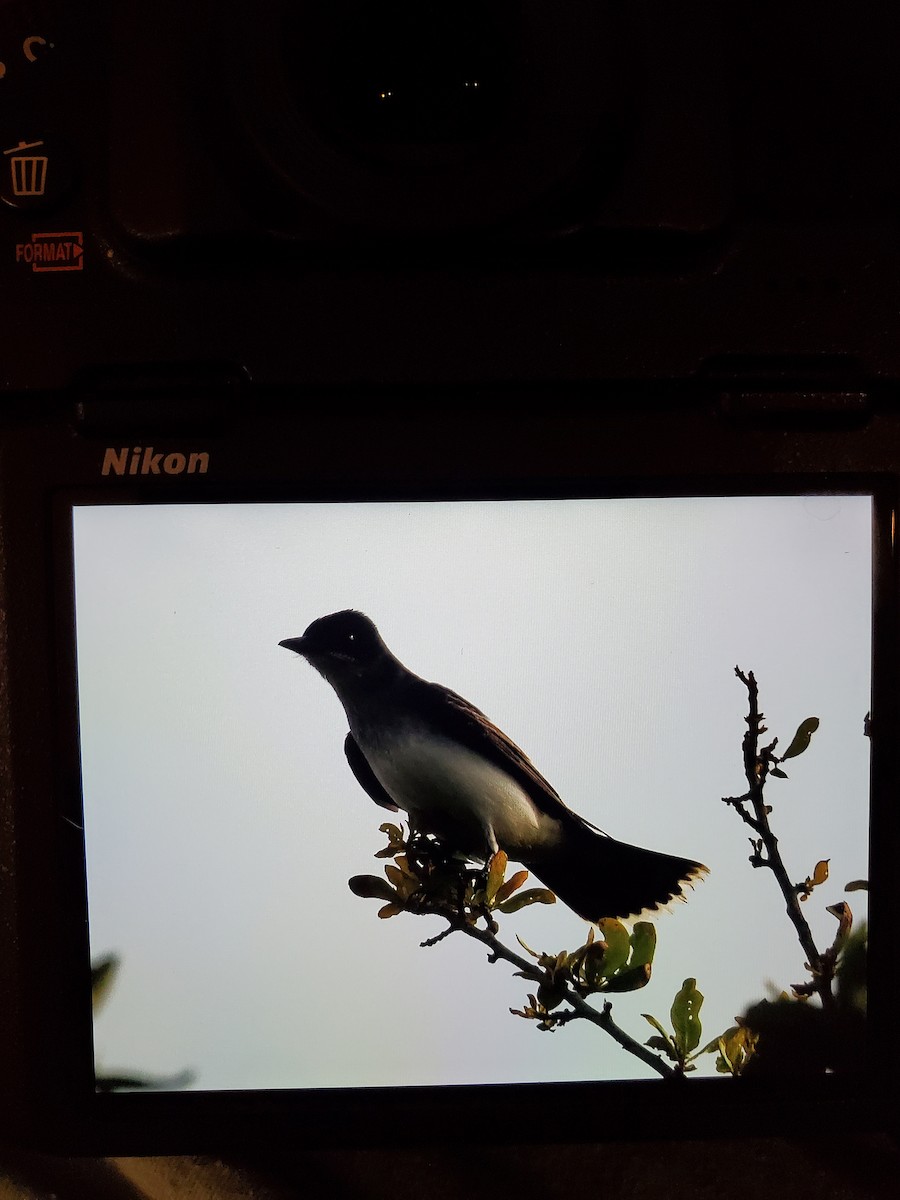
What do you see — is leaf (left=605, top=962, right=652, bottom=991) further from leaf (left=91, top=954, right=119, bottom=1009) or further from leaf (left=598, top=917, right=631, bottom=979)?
leaf (left=91, top=954, right=119, bottom=1009)

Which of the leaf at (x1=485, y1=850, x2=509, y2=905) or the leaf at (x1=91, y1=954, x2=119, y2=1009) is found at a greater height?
the leaf at (x1=485, y1=850, x2=509, y2=905)

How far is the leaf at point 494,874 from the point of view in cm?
31

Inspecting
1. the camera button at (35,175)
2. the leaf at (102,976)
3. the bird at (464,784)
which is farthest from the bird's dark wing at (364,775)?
the camera button at (35,175)

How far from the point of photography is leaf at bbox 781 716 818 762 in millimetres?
305

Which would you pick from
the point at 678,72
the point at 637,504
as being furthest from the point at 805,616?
the point at 678,72

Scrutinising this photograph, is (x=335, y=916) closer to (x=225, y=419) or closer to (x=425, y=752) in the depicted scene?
(x=425, y=752)

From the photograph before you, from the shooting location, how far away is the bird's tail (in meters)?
0.31

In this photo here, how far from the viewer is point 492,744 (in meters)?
0.31

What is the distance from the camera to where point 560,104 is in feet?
0.94

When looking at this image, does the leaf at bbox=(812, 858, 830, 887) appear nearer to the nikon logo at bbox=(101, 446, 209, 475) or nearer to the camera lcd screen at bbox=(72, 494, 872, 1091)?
the camera lcd screen at bbox=(72, 494, 872, 1091)

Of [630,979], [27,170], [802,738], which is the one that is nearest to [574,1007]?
[630,979]

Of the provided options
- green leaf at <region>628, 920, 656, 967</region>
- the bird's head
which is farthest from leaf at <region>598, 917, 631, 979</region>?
the bird's head

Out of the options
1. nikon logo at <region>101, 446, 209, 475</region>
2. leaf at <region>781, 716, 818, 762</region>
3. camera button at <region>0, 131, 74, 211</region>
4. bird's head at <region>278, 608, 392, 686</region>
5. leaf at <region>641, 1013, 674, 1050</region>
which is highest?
camera button at <region>0, 131, 74, 211</region>

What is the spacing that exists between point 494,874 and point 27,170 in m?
0.29
